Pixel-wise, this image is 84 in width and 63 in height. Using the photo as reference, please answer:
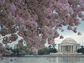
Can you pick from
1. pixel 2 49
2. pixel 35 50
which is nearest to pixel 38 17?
pixel 35 50

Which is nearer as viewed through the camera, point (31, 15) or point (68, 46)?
point (31, 15)

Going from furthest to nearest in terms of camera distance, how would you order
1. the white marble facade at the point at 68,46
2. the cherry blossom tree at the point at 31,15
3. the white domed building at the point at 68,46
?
the white marble facade at the point at 68,46
the white domed building at the point at 68,46
the cherry blossom tree at the point at 31,15

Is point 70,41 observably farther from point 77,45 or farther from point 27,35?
point 27,35

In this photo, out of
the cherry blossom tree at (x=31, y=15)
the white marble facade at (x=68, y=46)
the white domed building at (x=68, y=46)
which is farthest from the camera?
the white marble facade at (x=68, y=46)

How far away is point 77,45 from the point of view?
141875 millimetres

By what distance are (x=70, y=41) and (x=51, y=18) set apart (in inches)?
4982

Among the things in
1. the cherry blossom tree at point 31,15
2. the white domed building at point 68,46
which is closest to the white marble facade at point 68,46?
the white domed building at point 68,46

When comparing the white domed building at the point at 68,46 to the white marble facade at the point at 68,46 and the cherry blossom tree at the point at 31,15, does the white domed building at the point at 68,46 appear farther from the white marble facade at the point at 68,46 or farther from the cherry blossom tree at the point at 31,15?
the cherry blossom tree at the point at 31,15

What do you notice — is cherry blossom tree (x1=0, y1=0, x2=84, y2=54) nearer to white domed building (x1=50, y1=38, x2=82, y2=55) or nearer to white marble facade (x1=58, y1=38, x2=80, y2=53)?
white domed building (x1=50, y1=38, x2=82, y2=55)

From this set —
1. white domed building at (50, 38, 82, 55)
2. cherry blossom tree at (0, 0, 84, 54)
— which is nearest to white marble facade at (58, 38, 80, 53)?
white domed building at (50, 38, 82, 55)

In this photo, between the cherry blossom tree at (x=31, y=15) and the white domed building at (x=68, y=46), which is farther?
the white domed building at (x=68, y=46)

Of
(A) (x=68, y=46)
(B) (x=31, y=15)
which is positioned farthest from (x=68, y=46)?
(B) (x=31, y=15)

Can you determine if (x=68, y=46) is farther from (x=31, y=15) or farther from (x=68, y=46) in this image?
(x=31, y=15)

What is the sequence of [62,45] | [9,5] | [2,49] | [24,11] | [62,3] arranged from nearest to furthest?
[9,5], [24,11], [62,3], [2,49], [62,45]
